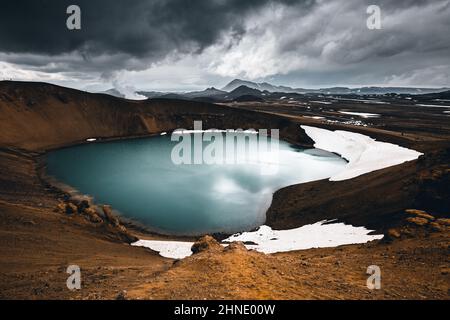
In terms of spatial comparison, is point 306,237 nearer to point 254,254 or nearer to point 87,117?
point 254,254

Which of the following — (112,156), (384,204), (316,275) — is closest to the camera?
(316,275)

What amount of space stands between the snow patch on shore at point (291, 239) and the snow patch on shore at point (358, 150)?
13535 mm

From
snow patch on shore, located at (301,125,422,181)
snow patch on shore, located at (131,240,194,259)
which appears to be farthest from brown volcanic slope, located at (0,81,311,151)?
snow patch on shore, located at (131,240,194,259)

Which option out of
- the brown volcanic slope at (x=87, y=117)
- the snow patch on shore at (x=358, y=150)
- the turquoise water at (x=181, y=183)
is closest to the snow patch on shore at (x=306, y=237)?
the turquoise water at (x=181, y=183)

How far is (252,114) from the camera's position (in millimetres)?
104250

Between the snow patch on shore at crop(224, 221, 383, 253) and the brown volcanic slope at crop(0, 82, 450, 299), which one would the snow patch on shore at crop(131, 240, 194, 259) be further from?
the snow patch on shore at crop(224, 221, 383, 253)

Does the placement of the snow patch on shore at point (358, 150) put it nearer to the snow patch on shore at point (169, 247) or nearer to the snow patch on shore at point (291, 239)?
the snow patch on shore at point (291, 239)

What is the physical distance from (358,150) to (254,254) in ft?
182

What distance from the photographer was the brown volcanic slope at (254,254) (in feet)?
34.7

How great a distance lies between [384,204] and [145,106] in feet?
286

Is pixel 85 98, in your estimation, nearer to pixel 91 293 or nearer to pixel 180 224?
pixel 180 224

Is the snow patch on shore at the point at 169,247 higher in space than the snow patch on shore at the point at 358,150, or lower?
lower

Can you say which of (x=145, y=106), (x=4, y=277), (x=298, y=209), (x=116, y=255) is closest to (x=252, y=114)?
(x=145, y=106)

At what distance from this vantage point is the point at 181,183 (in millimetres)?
42875
